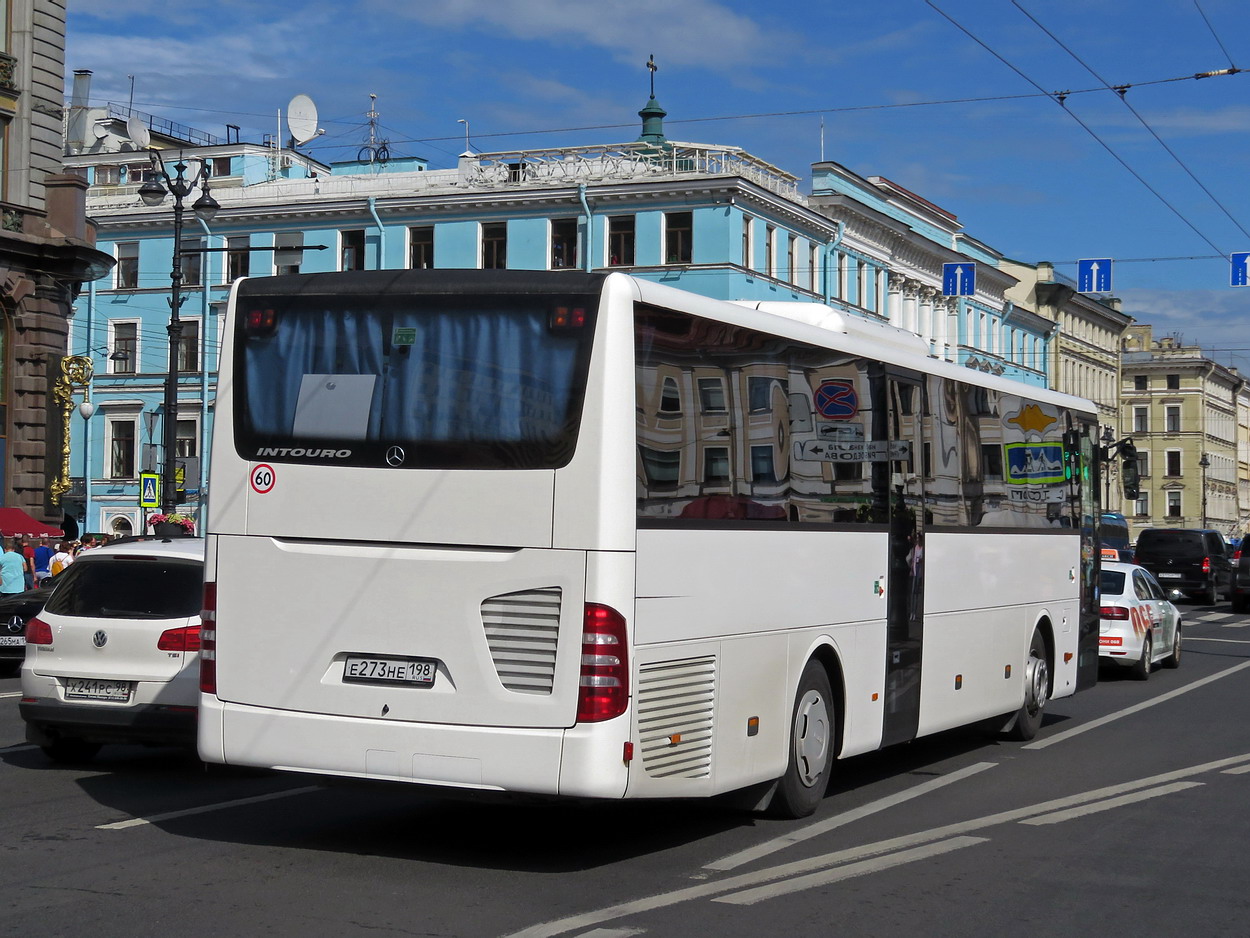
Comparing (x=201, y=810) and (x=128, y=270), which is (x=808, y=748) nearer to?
(x=201, y=810)

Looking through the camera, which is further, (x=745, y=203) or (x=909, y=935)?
(x=745, y=203)

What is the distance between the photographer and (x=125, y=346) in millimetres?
63531

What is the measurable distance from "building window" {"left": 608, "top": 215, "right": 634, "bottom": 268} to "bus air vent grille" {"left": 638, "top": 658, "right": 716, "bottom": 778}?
49.2 m

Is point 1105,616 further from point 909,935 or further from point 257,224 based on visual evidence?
point 257,224

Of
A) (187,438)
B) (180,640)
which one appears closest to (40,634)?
(180,640)

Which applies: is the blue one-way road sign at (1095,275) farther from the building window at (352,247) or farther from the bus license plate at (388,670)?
the bus license plate at (388,670)

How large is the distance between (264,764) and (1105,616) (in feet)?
50.0

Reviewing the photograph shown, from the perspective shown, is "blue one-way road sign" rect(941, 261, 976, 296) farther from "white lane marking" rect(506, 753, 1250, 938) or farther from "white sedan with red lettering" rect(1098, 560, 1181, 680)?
"white lane marking" rect(506, 753, 1250, 938)

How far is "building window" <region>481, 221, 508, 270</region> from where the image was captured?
194 feet

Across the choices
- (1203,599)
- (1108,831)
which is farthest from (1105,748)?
(1203,599)

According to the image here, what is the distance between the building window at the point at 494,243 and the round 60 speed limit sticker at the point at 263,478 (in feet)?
167

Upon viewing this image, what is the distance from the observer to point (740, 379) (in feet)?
30.1

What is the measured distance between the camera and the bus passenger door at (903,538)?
1116 cm

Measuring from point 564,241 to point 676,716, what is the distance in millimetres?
50886
